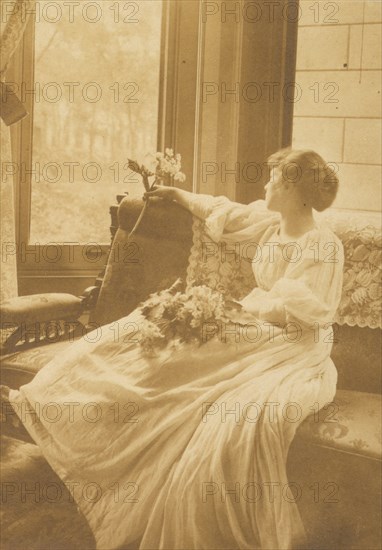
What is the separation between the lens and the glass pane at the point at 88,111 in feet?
9.80

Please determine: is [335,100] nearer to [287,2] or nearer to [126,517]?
[287,2]

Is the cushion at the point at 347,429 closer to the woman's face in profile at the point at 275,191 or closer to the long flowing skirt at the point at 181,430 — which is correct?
the long flowing skirt at the point at 181,430

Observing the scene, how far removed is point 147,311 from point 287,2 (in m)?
1.05

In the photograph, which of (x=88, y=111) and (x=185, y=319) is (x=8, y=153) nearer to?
(x=88, y=111)

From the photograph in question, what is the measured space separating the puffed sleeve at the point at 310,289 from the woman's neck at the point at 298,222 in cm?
5

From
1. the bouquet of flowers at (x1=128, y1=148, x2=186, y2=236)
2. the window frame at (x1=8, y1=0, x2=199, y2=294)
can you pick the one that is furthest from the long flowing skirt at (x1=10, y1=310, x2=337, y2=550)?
the window frame at (x1=8, y1=0, x2=199, y2=294)

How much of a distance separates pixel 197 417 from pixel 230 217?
76cm

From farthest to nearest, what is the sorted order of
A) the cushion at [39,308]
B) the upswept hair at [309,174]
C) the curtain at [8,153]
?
the curtain at [8,153] → the cushion at [39,308] → the upswept hair at [309,174]

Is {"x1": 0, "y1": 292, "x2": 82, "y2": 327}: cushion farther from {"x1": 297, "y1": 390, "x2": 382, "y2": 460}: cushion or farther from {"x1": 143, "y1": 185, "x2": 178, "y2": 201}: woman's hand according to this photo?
{"x1": 297, "y1": 390, "x2": 382, "y2": 460}: cushion

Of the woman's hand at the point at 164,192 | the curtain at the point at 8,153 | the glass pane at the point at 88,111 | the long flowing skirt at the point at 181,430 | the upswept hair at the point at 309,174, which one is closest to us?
the long flowing skirt at the point at 181,430

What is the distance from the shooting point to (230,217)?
236 cm

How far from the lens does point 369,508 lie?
178 cm

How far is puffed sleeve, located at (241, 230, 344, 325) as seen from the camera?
1971 mm

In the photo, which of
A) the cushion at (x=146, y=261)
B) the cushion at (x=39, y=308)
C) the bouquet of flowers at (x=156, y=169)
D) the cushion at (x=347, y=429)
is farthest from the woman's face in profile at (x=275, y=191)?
the cushion at (x=39, y=308)
